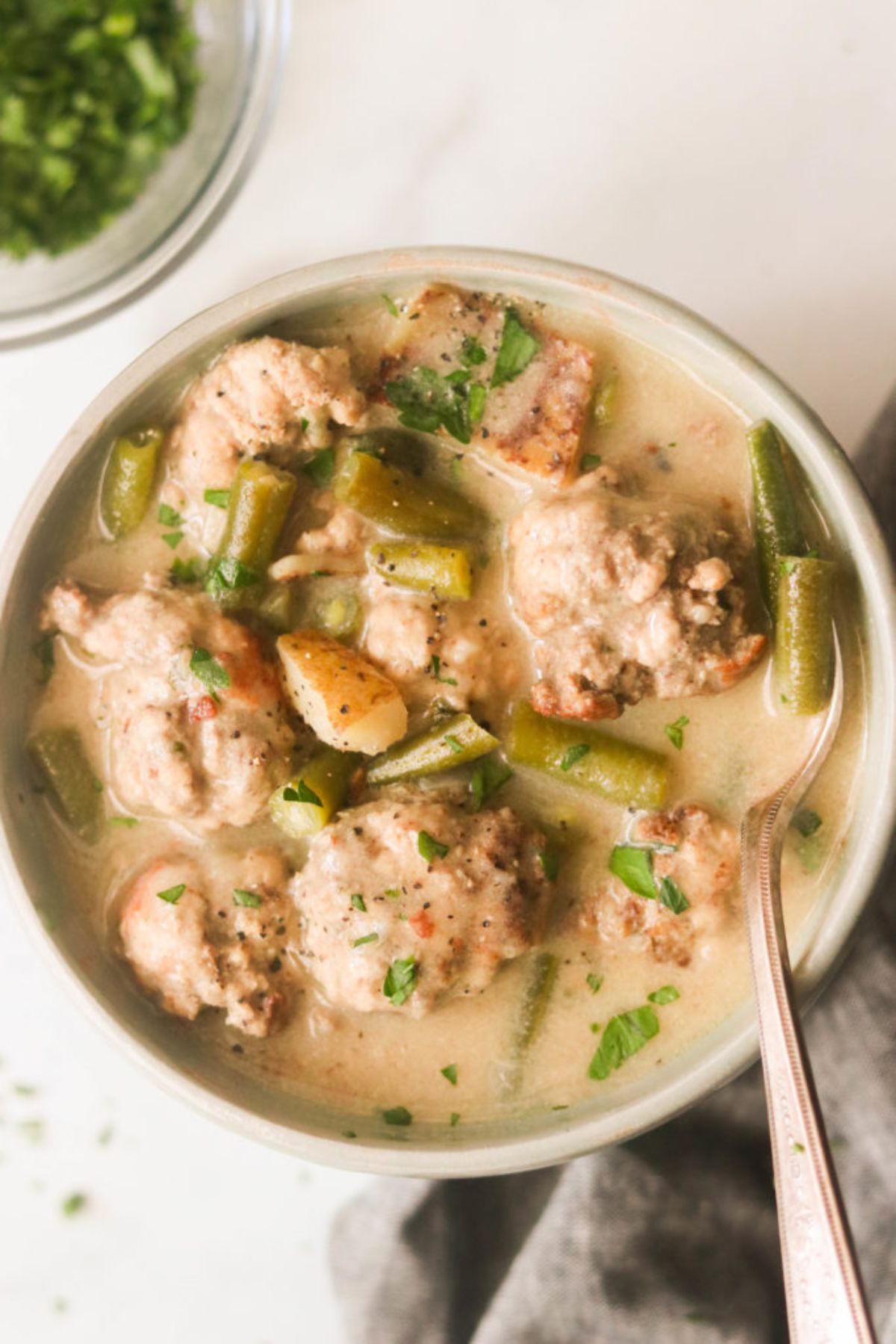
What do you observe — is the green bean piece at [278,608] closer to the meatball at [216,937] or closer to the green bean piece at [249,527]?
the green bean piece at [249,527]

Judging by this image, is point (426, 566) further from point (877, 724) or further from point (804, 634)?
point (877, 724)

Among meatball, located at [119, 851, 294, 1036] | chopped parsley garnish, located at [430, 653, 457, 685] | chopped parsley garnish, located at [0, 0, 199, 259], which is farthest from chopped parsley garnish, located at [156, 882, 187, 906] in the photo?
chopped parsley garnish, located at [0, 0, 199, 259]

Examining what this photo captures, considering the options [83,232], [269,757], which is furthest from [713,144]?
[269,757]

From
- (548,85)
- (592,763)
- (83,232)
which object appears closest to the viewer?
(592,763)

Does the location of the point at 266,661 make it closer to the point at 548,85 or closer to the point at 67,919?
the point at 67,919

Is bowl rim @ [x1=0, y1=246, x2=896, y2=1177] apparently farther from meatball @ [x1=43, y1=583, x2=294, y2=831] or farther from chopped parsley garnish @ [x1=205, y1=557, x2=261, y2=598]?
chopped parsley garnish @ [x1=205, y1=557, x2=261, y2=598]
